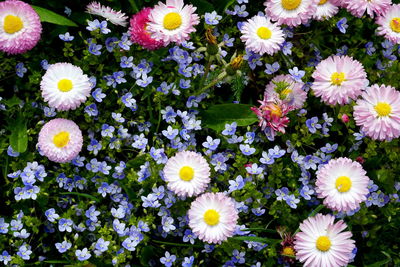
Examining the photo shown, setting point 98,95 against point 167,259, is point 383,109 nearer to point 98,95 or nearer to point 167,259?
point 167,259

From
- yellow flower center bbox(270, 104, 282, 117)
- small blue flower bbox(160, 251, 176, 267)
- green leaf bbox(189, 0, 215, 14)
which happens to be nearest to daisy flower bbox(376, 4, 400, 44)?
yellow flower center bbox(270, 104, 282, 117)

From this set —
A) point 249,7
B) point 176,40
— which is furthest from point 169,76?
point 249,7

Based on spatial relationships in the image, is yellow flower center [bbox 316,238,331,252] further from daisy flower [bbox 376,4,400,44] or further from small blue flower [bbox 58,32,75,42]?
small blue flower [bbox 58,32,75,42]

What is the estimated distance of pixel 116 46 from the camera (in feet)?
8.88

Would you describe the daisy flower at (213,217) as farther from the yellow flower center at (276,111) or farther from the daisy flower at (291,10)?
the daisy flower at (291,10)

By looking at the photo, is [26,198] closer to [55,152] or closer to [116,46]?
[55,152]

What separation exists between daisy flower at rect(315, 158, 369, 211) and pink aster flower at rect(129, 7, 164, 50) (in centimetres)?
98

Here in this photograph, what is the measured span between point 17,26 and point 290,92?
1.32 m

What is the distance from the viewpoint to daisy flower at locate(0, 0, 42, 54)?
251 cm

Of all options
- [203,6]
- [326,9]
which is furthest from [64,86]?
[326,9]

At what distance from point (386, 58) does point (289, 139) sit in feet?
2.32

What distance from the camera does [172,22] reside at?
8.48 ft

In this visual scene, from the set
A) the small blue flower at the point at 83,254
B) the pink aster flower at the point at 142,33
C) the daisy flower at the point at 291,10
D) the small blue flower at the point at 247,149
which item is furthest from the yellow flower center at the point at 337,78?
the small blue flower at the point at 83,254

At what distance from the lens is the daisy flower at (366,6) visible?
8.86 feet
